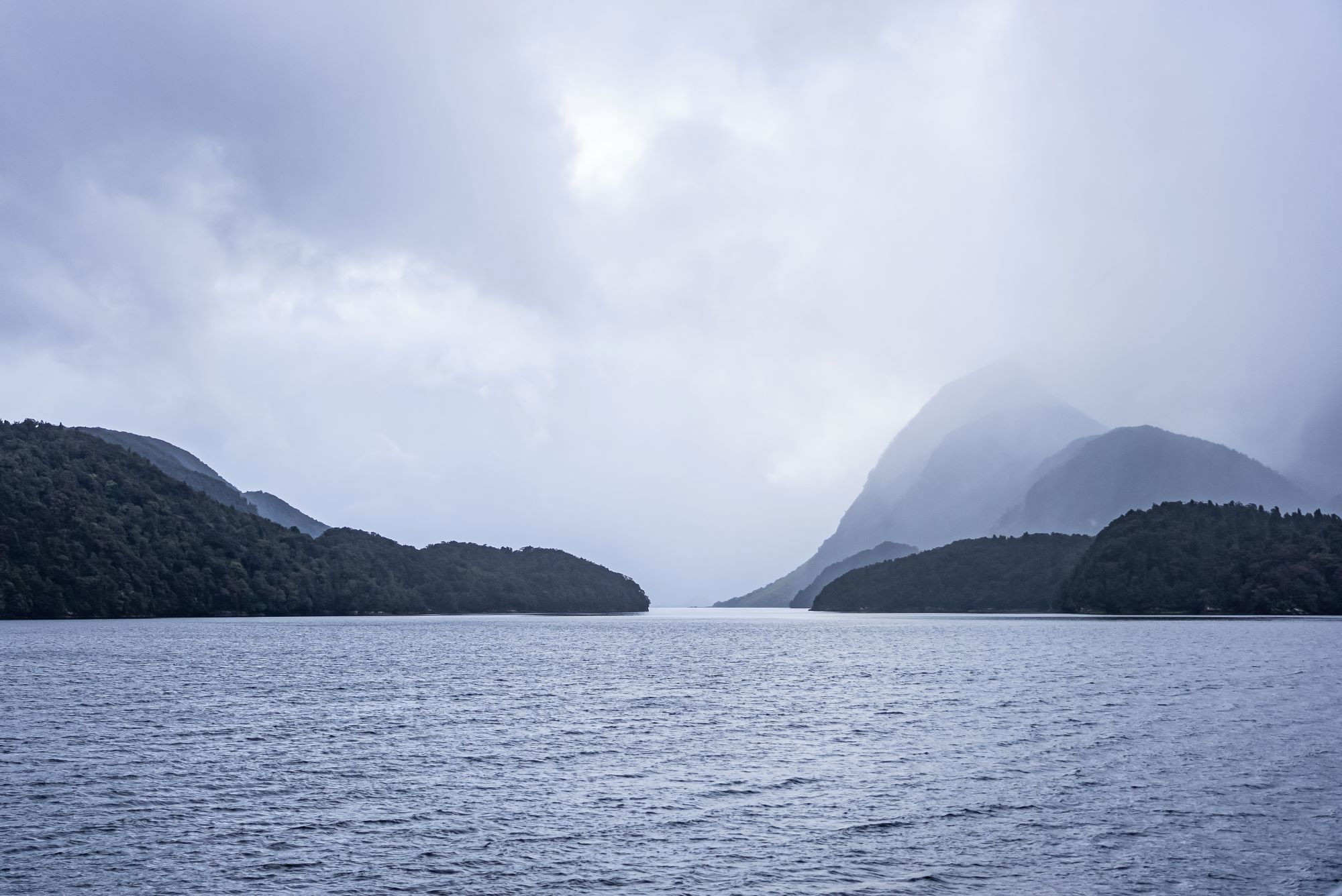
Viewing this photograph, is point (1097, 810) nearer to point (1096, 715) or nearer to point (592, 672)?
point (1096, 715)

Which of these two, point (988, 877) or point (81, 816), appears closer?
point (988, 877)

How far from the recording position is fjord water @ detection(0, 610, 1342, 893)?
1210 inches

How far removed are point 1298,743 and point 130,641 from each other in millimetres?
164511

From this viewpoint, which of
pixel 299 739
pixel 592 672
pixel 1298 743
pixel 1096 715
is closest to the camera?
pixel 1298 743

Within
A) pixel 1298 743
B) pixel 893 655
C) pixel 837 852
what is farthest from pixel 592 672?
→ pixel 837 852

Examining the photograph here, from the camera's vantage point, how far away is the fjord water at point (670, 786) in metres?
30.7

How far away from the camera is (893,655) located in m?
151

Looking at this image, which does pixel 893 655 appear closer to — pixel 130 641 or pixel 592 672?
pixel 592 672

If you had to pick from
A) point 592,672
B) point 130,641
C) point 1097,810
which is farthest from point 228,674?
point 1097,810

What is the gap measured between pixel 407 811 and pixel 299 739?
23.0 meters

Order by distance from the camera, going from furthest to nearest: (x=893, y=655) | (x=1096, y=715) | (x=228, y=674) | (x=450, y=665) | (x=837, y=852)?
(x=893, y=655) → (x=450, y=665) → (x=228, y=674) → (x=1096, y=715) → (x=837, y=852)

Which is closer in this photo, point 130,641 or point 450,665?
point 450,665

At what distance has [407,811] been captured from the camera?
39.6 meters

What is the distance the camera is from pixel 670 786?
147 feet
